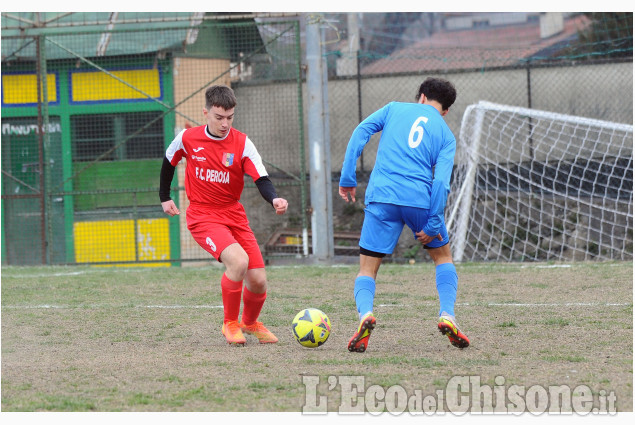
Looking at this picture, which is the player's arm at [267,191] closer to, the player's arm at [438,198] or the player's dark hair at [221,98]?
the player's dark hair at [221,98]

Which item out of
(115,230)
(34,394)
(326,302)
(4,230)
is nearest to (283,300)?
(326,302)

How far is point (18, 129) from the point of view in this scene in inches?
499

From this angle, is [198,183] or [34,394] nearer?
[34,394]

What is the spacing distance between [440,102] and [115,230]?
8.32m

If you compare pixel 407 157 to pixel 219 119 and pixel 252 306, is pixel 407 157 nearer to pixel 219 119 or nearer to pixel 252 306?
pixel 219 119

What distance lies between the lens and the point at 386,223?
474 cm

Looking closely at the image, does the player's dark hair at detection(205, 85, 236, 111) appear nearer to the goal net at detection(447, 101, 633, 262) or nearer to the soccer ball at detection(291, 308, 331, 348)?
the soccer ball at detection(291, 308, 331, 348)

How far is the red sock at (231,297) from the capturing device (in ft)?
16.7

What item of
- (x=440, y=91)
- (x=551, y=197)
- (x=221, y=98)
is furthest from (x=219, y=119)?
(x=551, y=197)

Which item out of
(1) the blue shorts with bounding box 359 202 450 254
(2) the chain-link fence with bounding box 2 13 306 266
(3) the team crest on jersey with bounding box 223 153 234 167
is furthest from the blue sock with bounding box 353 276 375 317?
(2) the chain-link fence with bounding box 2 13 306 266

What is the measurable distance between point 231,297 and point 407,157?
4.59 ft

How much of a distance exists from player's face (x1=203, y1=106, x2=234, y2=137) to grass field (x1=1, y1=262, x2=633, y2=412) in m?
1.31

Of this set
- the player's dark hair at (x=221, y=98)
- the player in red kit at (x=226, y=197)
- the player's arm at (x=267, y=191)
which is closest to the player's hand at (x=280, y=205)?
the player's arm at (x=267, y=191)
